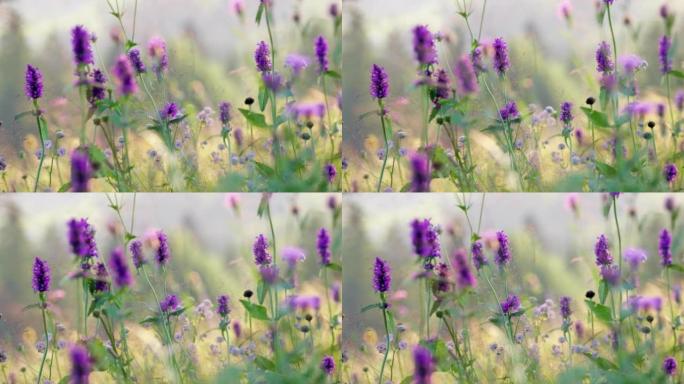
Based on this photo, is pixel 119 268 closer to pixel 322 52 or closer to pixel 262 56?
pixel 262 56

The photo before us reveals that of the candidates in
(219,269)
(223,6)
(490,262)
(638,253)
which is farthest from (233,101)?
(638,253)

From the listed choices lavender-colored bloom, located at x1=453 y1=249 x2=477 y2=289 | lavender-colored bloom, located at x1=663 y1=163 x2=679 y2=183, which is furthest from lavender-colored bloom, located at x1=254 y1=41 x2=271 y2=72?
lavender-colored bloom, located at x1=663 y1=163 x2=679 y2=183

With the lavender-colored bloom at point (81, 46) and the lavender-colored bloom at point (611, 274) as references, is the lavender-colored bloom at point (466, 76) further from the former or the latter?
the lavender-colored bloom at point (81, 46)

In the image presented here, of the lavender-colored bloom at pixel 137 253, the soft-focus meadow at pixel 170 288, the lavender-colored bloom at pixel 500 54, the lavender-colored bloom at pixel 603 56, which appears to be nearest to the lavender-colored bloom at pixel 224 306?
the soft-focus meadow at pixel 170 288

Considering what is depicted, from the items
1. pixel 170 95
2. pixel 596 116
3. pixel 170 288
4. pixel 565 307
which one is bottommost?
pixel 565 307

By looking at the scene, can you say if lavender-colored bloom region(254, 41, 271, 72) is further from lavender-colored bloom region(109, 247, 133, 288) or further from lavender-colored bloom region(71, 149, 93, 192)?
lavender-colored bloom region(109, 247, 133, 288)

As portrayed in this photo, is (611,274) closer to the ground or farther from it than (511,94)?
closer to the ground

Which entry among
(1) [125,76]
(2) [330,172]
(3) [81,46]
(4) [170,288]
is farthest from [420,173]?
(3) [81,46]
